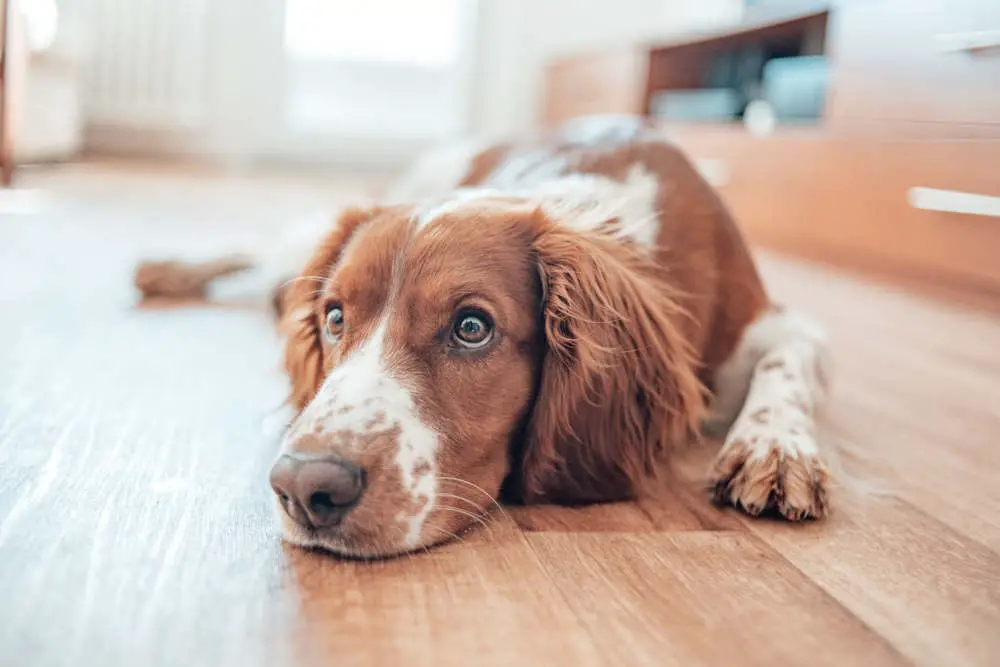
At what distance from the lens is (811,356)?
1904 millimetres

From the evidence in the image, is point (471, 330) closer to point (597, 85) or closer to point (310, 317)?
point (310, 317)

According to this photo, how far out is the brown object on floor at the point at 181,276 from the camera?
2920 mm

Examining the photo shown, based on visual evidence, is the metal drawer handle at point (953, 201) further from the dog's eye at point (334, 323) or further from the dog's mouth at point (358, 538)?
the dog's mouth at point (358, 538)

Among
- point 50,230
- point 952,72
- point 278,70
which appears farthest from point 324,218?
point 278,70

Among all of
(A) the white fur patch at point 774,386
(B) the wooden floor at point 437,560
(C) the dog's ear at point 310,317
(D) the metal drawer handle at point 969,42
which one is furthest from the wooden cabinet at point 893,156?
(C) the dog's ear at point 310,317

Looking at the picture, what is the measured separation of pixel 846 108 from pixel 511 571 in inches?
124

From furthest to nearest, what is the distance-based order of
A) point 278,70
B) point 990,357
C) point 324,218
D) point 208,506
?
point 278,70 → point 324,218 → point 990,357 → point 208,506

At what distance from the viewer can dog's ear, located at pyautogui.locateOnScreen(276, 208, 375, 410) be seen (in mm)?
1709

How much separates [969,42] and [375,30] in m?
5.70

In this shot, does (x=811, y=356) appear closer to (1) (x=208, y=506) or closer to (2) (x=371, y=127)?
(1) (x=208, y=506)

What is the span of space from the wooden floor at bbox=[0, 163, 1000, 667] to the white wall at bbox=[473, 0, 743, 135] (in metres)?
6.37

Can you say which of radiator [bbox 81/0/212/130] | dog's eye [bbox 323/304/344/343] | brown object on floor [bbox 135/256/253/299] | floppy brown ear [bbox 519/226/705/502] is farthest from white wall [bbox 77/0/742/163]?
dog's eye [bbox 323/304/344/343]

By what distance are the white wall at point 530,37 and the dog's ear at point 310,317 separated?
6.57 metres

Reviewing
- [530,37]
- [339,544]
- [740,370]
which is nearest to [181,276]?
[740,370]
